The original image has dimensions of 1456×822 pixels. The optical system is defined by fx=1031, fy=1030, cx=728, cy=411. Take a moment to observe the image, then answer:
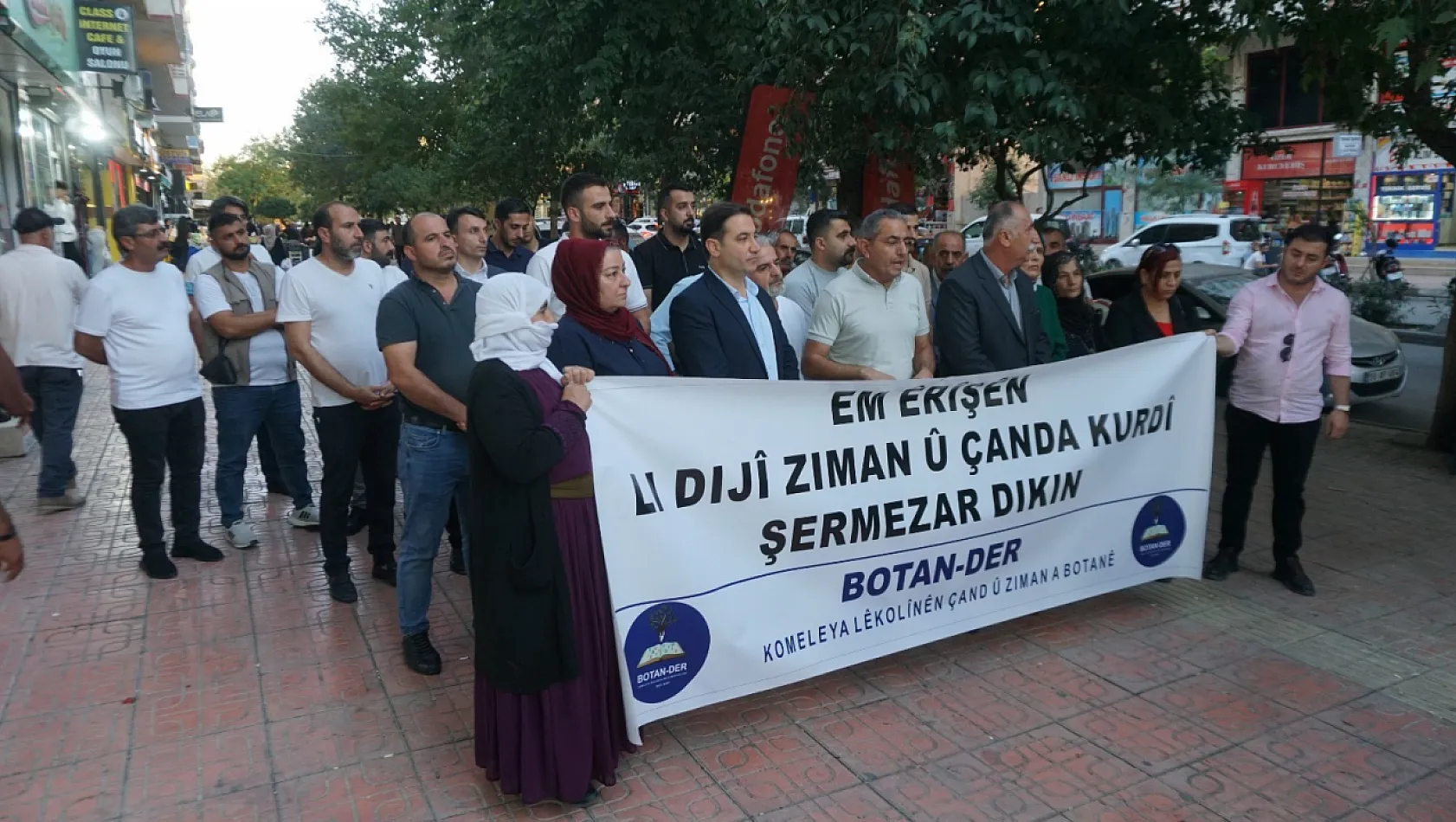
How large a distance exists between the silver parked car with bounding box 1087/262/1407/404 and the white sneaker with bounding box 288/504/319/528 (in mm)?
7024

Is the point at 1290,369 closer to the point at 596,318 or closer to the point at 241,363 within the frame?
the point at 596,318

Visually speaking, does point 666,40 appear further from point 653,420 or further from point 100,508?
point 653,420

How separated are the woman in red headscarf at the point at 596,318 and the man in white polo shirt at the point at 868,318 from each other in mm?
1211

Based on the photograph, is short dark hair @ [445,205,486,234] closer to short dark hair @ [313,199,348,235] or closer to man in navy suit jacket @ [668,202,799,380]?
short dark hair @ [313,199,348,235]

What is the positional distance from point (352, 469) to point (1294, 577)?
4.72m

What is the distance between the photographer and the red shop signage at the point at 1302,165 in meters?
31.1

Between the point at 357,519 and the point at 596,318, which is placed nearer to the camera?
the point at 596,318

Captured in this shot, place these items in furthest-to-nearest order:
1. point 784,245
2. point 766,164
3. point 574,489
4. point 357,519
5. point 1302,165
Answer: point 1302,165 < point 766,164 < point 784,245 < point 357,519 < point 574,489

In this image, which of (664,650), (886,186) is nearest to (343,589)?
(664,650)

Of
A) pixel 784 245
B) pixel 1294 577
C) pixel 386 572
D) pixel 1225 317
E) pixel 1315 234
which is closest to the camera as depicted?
pixel 1315 234

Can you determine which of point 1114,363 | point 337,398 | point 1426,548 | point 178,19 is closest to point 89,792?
point 337,398

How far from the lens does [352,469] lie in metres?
5.04

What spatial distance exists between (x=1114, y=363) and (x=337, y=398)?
12.0ft

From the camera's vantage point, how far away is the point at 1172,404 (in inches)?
196
